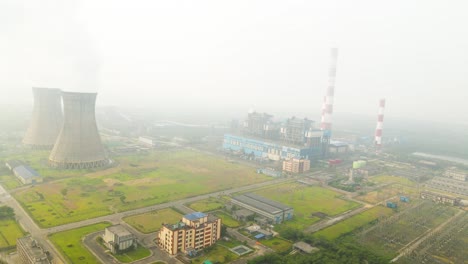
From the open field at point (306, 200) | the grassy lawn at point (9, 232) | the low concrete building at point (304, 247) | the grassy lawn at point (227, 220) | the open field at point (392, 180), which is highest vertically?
the grassy lawn at point (9, 232)

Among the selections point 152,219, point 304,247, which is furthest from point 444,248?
point 152,219

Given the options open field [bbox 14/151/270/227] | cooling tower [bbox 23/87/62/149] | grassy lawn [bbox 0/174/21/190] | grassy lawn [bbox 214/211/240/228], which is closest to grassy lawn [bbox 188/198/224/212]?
grassy lawn [bbox 214/211/240/228]

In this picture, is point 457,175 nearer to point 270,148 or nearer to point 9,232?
point 270,148

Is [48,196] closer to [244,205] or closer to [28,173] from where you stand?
[28,173]

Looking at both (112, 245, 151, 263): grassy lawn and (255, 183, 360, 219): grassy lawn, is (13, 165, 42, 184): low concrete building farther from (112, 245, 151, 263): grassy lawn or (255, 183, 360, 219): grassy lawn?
(255, 183, 360, 219): grassy lawn

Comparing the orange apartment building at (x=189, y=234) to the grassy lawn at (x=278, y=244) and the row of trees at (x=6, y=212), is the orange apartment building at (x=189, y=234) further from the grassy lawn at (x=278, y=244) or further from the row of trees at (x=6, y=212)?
the row of trees at (x=6, y=212)

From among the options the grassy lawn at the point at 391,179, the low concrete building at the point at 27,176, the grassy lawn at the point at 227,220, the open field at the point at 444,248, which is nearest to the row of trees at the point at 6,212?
the low concrete building at the point at 27,176
